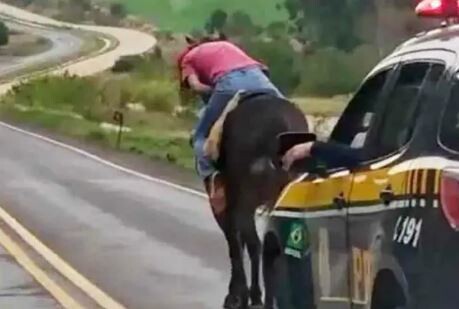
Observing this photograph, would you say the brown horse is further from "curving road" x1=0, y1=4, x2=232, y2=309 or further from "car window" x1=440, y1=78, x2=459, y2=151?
"car window" x1=440, y1=78, x2=459, y2=151

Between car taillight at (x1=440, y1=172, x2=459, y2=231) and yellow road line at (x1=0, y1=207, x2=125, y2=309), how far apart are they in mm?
6643

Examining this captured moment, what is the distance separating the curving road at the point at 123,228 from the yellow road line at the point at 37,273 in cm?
37

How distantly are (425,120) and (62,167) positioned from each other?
2577cm

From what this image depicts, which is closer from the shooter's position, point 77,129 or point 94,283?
point 94,283

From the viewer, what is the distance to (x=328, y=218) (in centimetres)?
797

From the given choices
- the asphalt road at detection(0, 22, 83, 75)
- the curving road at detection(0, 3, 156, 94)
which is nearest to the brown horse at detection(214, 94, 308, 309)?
the curving road at detection(0, 3, 156, 94)

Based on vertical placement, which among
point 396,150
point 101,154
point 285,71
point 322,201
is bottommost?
point 285,71

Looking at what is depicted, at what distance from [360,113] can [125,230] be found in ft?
37.1

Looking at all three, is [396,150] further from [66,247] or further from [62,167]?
[62,167]

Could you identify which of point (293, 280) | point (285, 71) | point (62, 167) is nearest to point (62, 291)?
point (293, 280)

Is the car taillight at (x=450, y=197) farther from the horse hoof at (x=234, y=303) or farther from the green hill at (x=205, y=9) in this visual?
the green hill at (x=205, y=9)

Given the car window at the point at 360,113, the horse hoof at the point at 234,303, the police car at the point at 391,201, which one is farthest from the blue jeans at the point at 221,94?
the car window at the point at 360,113

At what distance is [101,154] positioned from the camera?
3681cm

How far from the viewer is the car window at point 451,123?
6527 millimetres
